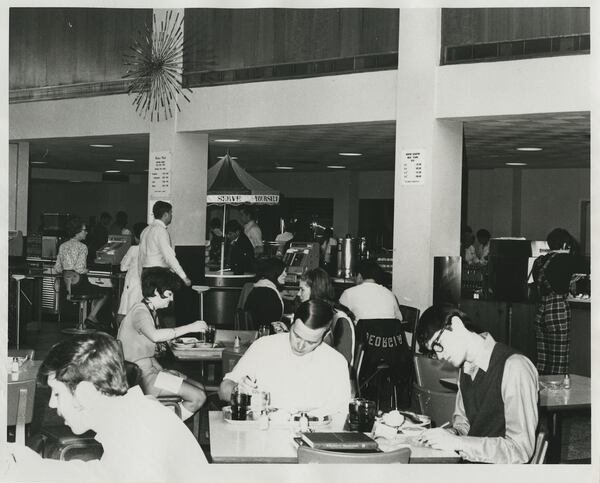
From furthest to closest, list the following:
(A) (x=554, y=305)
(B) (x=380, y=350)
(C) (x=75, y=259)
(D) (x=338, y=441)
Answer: (C) (x=75, y=259) → (A) (x=554, y=305) → (B) (x=380, y=350) → (D) (x=338, y=441)

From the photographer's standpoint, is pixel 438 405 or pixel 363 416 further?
pixel 438 405

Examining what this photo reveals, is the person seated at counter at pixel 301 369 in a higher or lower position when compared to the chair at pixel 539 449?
higher

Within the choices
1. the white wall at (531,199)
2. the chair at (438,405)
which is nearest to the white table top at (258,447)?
the chair at (438,405)

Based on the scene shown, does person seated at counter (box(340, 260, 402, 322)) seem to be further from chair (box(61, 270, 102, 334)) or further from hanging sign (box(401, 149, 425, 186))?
chair (box(61, 270, 102, 334))

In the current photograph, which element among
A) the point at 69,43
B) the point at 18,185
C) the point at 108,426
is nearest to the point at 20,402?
the point at 108,426

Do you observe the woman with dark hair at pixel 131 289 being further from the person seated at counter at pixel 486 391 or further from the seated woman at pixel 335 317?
the person seated at counter at pixel 486 391

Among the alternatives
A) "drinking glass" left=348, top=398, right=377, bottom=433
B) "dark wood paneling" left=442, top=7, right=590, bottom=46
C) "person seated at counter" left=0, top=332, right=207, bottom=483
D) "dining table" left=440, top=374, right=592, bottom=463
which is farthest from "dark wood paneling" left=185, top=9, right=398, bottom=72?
"person seated at counter" left=0, top=332, right=207, bottom=483

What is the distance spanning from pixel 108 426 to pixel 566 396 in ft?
7.74

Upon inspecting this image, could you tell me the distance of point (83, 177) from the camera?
52.7ft

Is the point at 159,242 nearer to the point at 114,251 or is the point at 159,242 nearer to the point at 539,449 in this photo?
the point at 114,251

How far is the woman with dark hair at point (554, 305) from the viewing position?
6.24 m

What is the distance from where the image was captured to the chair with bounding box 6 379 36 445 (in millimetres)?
3533

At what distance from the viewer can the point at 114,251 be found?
969 centimetres

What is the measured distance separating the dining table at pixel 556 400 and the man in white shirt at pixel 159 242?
3.80m
